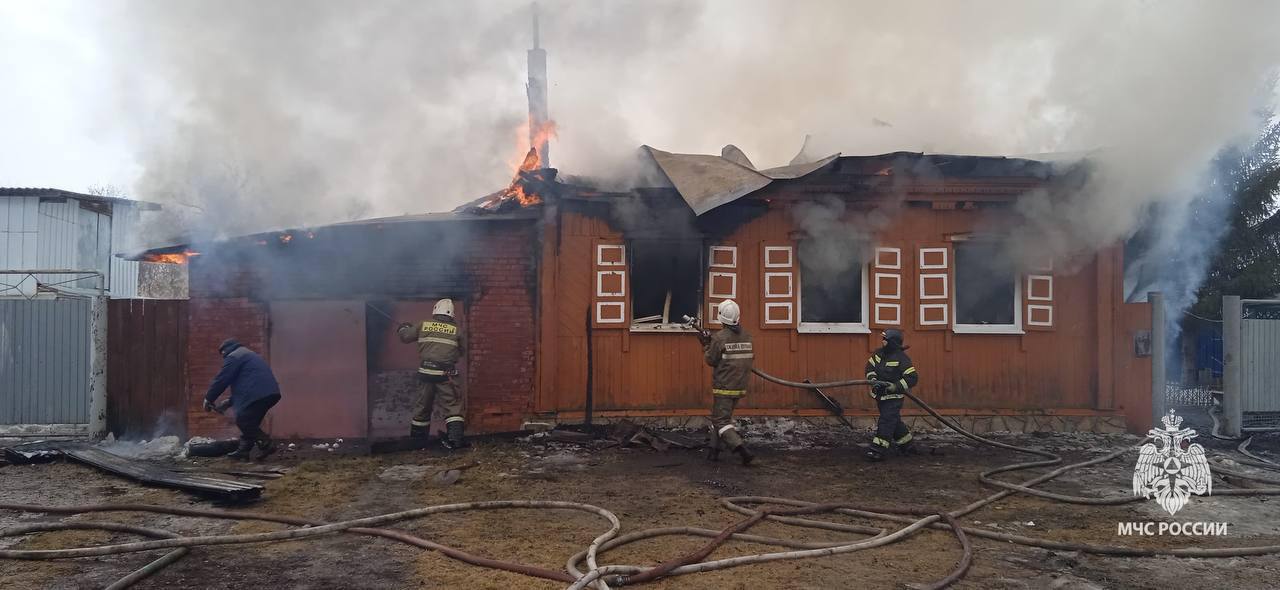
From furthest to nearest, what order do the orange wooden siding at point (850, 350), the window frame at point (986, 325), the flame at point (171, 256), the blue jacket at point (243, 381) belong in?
the window frame at point (986, 325), the orange wooden siding at point (850, 350), the flame at point (171, 256), the blue jacket at point (243, 381)

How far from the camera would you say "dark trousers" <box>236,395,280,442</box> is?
7816 mm

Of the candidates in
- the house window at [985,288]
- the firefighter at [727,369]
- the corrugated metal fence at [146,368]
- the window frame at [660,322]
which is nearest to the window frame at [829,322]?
the window frame at [660,322]

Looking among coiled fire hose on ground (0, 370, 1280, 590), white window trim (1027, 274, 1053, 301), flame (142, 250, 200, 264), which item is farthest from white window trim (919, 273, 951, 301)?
flame (142, 250, 200, 264)

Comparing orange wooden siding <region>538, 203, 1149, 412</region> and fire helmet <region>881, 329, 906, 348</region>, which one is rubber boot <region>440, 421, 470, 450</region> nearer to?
orange wooden siding <region>538, 203, 1149, 412</region>

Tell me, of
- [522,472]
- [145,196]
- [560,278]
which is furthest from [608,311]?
[145,196]

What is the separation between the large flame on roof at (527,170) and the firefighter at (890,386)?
461 cm

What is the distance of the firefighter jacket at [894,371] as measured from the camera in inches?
308

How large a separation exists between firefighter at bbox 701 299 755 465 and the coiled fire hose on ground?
5.73 ft

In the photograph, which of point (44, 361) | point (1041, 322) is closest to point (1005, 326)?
point (1041, 322)

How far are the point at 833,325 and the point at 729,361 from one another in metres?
2.46

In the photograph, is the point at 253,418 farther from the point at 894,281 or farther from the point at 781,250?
the point at 894,281

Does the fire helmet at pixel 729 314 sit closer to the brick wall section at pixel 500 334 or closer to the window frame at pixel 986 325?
the brick wall section at pixel 500 334

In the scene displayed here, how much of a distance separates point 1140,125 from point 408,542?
9388mm

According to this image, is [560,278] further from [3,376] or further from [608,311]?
[3,376]
